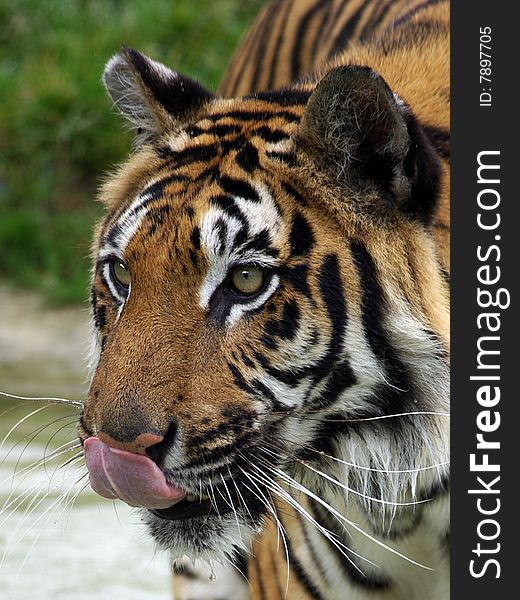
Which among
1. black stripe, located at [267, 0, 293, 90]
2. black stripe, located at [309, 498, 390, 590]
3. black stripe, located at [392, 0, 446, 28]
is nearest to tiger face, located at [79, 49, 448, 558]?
black stripe, located at [309, 498, 390, 590]

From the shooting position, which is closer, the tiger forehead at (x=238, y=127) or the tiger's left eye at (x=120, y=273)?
the tiger's left eye at (x=120, y=273)

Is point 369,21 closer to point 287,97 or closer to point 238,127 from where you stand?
point 287,97

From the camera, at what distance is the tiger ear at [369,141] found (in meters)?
2.44

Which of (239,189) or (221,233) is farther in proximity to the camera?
(239,189)

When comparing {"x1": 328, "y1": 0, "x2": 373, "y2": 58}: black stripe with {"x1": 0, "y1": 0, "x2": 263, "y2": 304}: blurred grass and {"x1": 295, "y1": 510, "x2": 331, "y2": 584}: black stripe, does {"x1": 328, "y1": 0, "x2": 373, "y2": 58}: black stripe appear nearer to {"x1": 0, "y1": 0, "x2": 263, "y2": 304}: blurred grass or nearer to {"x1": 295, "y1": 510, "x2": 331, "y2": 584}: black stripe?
{"x1": 295, "y1": 510, "x2": 331, "y2": 584}: black stripe

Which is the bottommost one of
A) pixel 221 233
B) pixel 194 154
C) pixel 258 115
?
pixel 221 233

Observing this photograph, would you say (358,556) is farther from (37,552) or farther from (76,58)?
(76,58)

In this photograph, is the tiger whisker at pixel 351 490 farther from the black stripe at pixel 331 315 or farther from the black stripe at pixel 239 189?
the black stripe at pixel 239 189

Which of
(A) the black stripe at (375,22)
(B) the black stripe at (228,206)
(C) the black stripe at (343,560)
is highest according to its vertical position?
(A) the black stripe at (375,22)

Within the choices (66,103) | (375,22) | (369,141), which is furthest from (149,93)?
(66,103)

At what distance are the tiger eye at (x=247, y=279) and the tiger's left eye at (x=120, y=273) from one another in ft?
0.75

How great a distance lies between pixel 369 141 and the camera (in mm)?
2506

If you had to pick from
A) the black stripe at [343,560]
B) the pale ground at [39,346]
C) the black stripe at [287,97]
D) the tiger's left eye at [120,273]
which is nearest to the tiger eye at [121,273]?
the tiger's left eye at [120,273]

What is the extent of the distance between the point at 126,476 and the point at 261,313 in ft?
1.34
